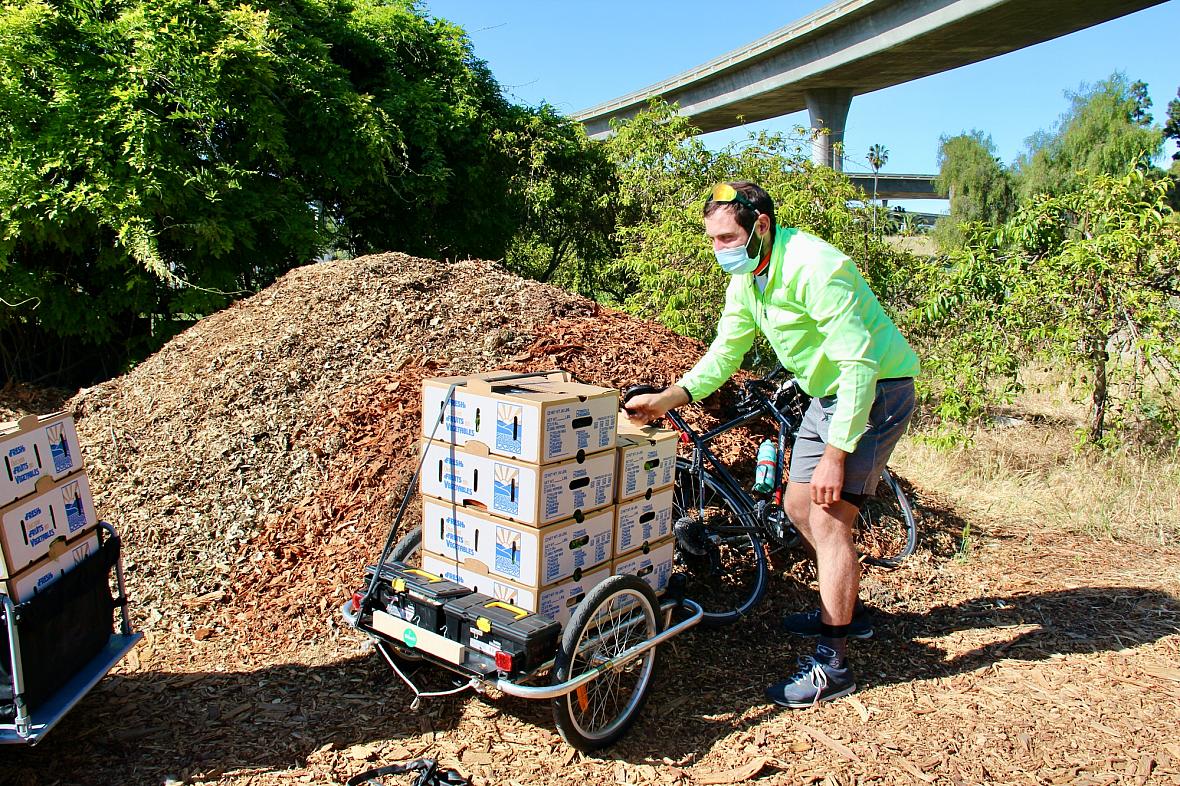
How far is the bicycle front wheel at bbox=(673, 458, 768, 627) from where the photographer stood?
14.0 ft

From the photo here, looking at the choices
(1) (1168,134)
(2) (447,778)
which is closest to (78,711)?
(2) (447,778)

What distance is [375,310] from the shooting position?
608 cm

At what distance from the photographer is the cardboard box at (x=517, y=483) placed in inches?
117

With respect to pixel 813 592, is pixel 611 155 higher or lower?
higher

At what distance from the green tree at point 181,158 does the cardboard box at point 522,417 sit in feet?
17.9

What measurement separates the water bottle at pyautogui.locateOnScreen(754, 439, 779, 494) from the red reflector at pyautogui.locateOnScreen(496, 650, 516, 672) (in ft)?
7.15

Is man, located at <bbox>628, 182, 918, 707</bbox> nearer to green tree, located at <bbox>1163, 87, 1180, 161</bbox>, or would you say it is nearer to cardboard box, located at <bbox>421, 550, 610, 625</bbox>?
cardboard box, located at <bbox>421, 550, 610, 625</bbox>

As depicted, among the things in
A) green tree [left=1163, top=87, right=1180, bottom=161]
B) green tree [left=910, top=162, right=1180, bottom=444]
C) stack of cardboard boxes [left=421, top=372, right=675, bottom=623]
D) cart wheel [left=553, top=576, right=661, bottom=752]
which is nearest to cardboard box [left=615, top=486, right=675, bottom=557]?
stack of cardboard boxes [left=421, top=372, right=675, bottom=623]

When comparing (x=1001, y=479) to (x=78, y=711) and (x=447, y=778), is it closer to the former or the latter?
(x=447, y=778)

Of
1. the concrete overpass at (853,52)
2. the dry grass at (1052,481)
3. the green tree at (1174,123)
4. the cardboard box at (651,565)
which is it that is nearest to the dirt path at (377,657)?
the dry grass at (1052,481)

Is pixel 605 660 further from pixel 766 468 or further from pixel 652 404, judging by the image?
pixel 766 468

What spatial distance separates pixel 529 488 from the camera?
9.72 ft

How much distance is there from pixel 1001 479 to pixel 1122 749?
3.80m

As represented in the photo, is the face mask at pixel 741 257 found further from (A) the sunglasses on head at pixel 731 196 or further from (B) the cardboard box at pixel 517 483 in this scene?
(B) the cardboard box at pixel 517 483
